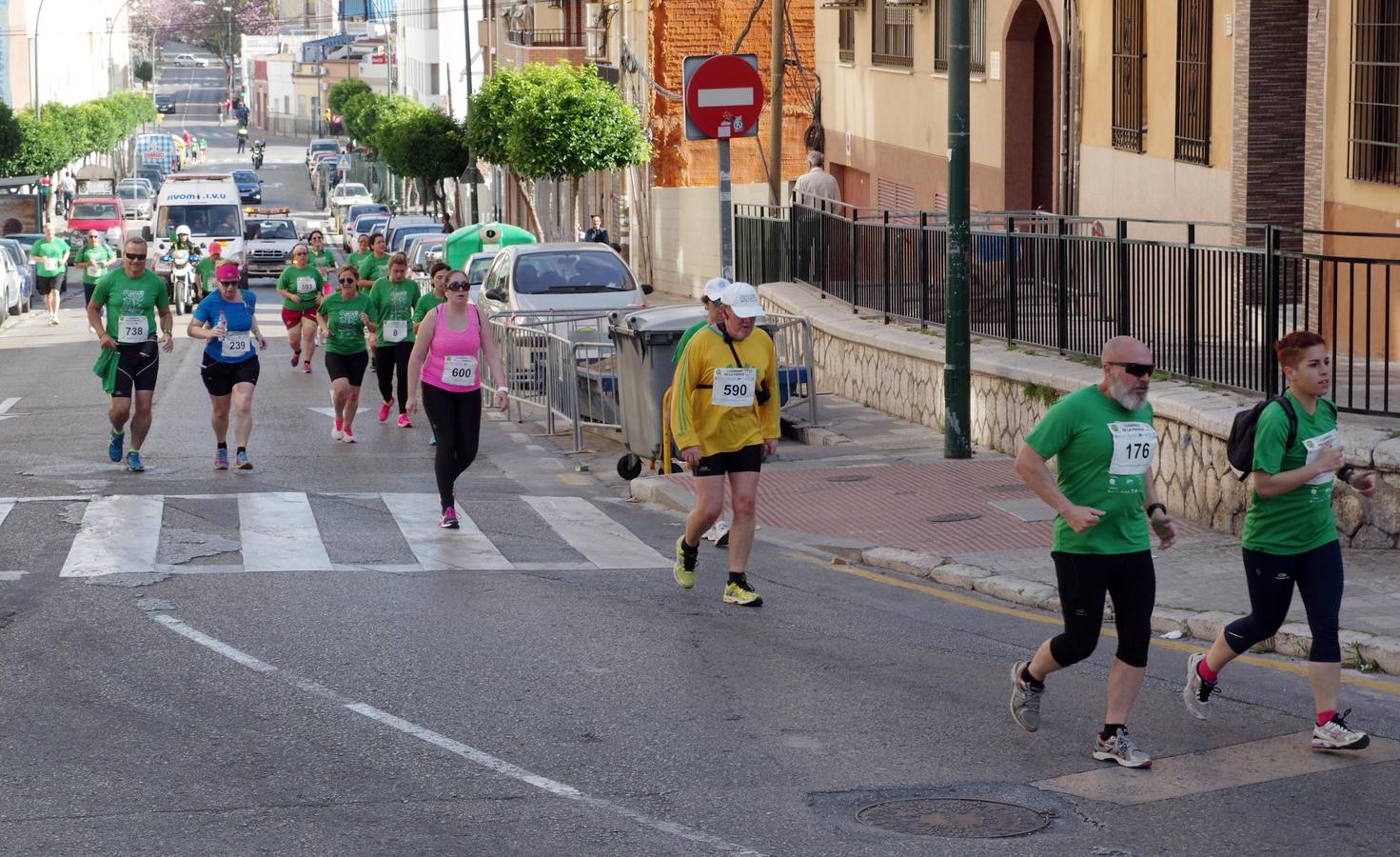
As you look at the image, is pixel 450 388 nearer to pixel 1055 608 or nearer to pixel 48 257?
pixel 1055 608

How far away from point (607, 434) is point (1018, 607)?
891 centimetres

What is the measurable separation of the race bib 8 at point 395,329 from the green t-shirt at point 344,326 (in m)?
0.64

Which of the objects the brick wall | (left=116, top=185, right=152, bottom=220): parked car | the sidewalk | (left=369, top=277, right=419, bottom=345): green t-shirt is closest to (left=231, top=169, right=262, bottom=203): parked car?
(left=116, top=185, right=152, bottom=220): parked car

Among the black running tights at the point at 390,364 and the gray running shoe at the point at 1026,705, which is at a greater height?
the black running tights at the point at 390,364

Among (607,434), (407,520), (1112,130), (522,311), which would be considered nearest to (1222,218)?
(1112,130)

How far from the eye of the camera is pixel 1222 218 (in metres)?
18.4

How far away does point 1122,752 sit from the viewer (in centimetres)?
716

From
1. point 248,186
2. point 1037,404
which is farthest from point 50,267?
point 248,186

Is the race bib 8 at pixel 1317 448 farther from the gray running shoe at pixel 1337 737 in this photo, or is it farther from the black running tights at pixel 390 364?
the black running tights at pixel 390 364

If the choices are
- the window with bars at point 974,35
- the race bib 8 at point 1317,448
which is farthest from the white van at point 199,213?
the race bib 8 at point 1317,448

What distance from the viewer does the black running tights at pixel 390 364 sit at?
19344 mm

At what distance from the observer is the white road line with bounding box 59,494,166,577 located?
11297 mm

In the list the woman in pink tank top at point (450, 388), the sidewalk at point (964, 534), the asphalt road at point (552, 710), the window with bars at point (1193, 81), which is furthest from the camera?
the window with bars at point (1193, 81)

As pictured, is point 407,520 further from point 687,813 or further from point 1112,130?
point 1112,130
